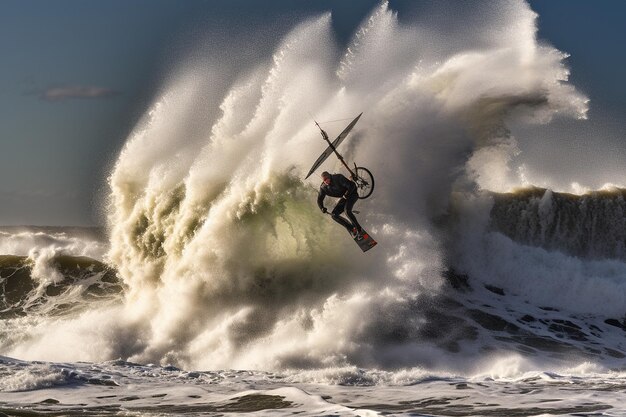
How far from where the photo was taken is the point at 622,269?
26.6 metres

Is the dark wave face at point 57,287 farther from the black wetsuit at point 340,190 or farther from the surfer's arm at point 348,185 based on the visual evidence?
the surfer's arm at point 348,185

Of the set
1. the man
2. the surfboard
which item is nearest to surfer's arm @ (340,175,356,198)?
the man

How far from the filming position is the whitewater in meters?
17.0

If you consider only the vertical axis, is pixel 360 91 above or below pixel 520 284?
above

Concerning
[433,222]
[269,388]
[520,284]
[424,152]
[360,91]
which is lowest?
[269,388]

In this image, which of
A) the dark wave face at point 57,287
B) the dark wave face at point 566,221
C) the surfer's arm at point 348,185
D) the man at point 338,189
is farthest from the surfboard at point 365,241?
the dark wave face at point 57,287

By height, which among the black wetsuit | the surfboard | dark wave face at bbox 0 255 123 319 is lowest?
the surfboard

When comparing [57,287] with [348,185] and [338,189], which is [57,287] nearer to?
Result: [338,189]

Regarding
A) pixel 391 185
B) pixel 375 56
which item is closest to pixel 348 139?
pixel 391 185

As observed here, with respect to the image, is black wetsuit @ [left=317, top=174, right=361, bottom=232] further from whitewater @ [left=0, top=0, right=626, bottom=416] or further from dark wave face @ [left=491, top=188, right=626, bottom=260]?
dark wave face @ [left=491, top=188, right=626, bottom=260]

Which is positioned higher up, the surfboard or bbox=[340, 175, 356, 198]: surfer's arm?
bbox=[340, 175, 356, 198]: surfer's arm

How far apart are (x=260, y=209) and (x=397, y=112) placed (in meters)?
4.45

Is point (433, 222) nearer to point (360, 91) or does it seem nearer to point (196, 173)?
point (360, 91)

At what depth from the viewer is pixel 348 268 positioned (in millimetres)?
21266
